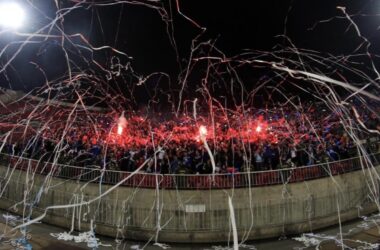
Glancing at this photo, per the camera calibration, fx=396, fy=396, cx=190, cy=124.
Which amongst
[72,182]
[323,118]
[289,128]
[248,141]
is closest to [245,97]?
[323,118]

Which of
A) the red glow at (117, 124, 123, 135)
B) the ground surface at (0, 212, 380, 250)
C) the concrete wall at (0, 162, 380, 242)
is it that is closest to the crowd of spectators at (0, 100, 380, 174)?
the red glow at (117, 124, 123, 135)

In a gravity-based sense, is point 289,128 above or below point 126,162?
above

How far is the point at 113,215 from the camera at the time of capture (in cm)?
1858

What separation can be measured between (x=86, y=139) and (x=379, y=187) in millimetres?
15679

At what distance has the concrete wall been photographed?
1802 centimetres

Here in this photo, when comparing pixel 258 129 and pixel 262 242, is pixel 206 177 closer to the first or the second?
pixel 262 242

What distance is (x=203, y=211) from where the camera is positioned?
59.3ft

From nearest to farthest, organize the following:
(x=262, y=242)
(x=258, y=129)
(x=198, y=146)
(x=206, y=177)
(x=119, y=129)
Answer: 1. (x=262, y=242)
2. (x=206, y=177)
3. (x=198, y=146)
4. (x=258, y=129)
5. (x=119, y=129)

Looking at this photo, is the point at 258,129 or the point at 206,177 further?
the point at 258,129

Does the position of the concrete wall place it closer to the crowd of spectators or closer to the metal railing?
the metal railing

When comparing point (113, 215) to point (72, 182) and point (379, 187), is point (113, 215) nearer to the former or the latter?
point (72, 182)

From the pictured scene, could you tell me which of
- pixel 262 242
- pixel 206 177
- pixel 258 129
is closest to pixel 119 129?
pixel 206 177

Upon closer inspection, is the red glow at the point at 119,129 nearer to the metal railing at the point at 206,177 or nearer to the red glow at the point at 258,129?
the metal railing at the point at 206,177

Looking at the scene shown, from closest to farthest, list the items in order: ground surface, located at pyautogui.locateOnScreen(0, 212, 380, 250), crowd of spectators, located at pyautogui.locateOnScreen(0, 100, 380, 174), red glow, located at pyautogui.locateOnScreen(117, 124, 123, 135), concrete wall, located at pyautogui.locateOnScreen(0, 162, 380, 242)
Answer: ground surface, located at pyautogui.locateOnScreen(0, 212, 380, 250), concrete wall, located at pyautogui.locateOnScreen(0, 162, 380, 242), crowd of spectators, located at pyautogui.locateOnScreen(0, 100, 380, 174), red glow, located at pyautogui.locateOnScreen(117, 124, 123, 135)
